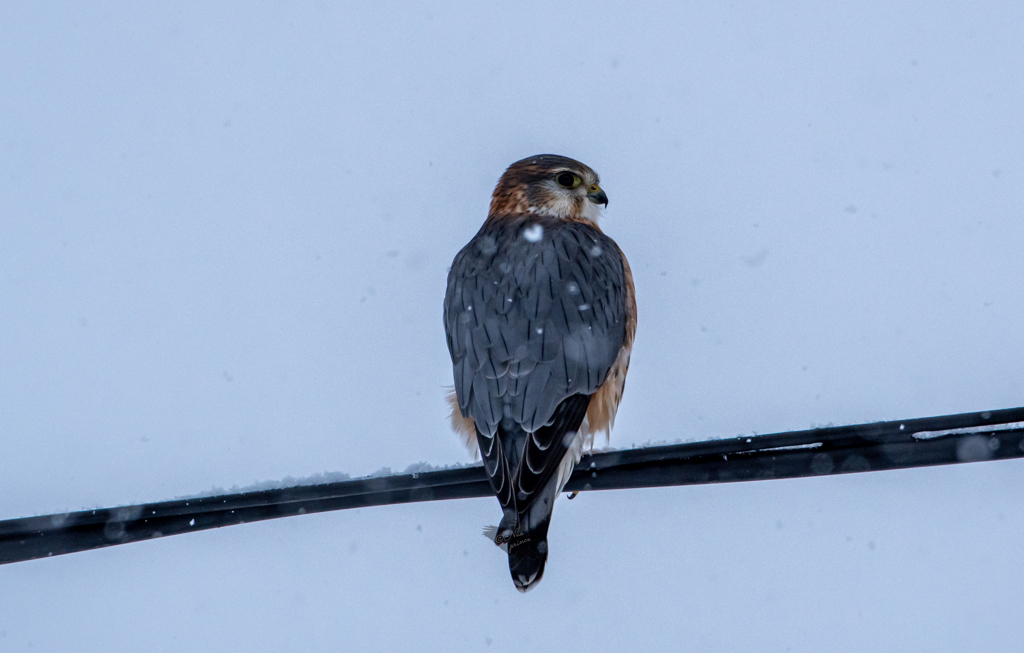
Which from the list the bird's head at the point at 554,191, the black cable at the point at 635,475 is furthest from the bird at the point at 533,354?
the black cable at the point at 635,475

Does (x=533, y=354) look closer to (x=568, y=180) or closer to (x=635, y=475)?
(x=635, y=475)

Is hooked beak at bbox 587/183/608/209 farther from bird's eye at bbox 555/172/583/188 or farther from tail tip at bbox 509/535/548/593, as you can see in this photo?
tail tip at bbox 509/535/548/593

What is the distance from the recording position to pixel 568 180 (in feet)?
14.9

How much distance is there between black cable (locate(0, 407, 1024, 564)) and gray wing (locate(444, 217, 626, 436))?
820mm

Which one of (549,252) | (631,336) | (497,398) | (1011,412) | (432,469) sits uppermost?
(549,252)

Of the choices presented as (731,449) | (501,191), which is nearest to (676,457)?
(731,449)

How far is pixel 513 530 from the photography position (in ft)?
9.16

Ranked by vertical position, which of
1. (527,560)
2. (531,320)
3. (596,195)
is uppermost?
(596,195)

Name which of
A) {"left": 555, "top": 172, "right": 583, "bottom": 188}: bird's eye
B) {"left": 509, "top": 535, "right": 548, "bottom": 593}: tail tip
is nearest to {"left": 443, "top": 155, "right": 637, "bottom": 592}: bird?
{"left": 509, "top": 535, "right": 548, "bottom": 593}: tail tip

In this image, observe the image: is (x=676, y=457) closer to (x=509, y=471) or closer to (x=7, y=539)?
(x=509, y=471)

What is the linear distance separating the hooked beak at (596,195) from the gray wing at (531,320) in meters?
0.53

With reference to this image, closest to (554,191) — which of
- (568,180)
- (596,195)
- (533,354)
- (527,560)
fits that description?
(568,180)

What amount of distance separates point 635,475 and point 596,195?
2.51 metres

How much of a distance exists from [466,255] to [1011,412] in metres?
2.49
